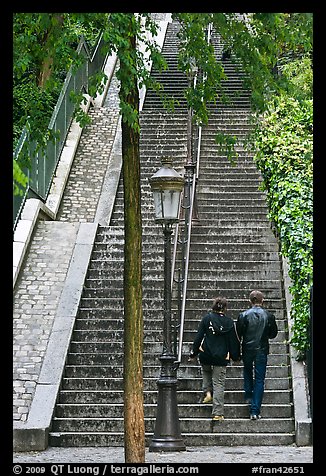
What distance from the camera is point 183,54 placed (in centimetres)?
1183

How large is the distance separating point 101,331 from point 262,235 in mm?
3853

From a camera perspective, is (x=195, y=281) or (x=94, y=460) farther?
(x=195, y=281)

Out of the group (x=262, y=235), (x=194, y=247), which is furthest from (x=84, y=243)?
(x=262, y=235)

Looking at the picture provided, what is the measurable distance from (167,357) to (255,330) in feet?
4.57

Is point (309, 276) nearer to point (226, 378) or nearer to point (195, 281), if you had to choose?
point (226, 378)

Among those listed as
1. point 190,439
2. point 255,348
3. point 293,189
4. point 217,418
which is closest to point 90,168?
point 293,189

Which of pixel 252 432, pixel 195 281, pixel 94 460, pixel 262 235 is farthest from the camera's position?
pixel 262 235

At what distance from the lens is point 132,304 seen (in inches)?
414

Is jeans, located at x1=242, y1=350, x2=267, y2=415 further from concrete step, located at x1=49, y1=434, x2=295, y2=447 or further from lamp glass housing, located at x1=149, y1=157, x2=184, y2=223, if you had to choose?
lamp glass housing, located at x1=149, y1=157, x2=184, y2=223

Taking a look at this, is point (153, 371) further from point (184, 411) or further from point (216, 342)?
point (216, 342)

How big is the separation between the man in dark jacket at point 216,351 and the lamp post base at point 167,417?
89 centimetres

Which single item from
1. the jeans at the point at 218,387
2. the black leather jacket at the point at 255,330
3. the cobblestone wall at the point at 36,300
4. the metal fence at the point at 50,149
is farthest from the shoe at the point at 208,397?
the metal fence at the point at 50,149

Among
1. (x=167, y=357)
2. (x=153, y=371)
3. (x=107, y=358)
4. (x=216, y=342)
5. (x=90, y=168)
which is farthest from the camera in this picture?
(x=90, y=168)

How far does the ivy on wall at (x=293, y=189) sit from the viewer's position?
13.9 metres
